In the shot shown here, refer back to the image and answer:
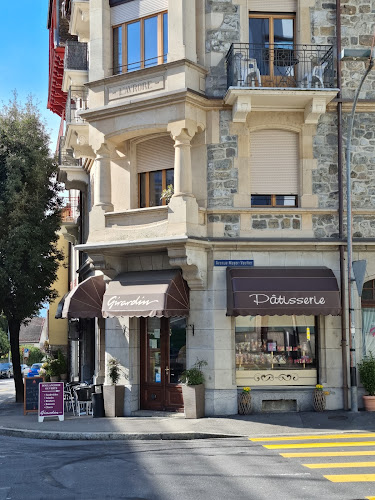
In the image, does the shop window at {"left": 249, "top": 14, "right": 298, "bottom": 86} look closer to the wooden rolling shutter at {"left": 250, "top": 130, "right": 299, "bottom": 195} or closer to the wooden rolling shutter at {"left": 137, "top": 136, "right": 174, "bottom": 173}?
the wooden rolling shutter at {"left": 250, "top": 130, "right": 299, "bottom": 195}

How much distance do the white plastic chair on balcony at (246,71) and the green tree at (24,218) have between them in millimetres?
10433

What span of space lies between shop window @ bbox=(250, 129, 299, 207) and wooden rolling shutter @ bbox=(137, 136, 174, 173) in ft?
7.31

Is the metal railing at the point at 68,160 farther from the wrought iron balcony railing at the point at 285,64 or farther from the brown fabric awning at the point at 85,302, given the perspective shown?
the wrought iron balcony railing at the point at 285,64

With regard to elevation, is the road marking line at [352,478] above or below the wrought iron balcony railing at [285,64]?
below

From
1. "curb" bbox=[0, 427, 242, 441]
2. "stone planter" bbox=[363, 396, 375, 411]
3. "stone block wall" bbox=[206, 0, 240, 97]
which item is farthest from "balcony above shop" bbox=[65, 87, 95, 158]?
"stone planter" bbox=[363, 396, 375, 411]

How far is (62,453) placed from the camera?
1323 cm

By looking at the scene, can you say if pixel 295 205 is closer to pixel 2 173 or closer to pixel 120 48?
pixel 120 48

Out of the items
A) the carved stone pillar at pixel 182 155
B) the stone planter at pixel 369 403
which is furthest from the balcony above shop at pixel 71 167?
the stone planter at pixel 369 403

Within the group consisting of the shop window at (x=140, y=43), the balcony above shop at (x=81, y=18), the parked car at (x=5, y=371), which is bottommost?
the parked car at (x=5, y=371)

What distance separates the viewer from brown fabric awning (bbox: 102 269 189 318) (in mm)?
16781

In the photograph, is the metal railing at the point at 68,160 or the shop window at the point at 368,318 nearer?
the shop window at the point at 368,318

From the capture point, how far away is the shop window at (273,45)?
18.0m

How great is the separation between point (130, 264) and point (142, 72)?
5235 mm

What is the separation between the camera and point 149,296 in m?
17.0
